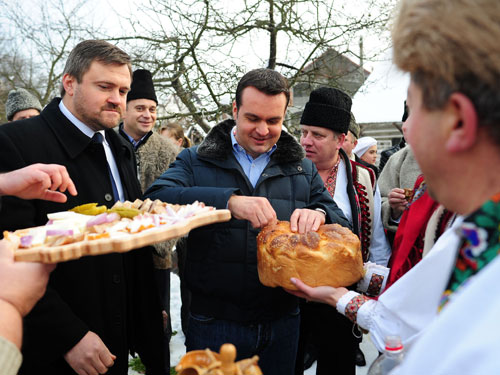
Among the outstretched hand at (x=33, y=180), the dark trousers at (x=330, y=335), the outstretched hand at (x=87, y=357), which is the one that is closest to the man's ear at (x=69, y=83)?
the outstretched hand at (x=33, y=180)

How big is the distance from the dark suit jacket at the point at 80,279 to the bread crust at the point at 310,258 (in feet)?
2.87

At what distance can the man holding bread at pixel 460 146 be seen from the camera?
693mm

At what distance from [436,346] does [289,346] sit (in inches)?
79.6

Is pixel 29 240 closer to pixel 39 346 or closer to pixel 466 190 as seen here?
pixel 39 346

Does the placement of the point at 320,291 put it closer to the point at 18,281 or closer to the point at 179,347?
the point at 18,281

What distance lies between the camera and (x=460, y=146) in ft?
2.82

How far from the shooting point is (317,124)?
3.46 meters

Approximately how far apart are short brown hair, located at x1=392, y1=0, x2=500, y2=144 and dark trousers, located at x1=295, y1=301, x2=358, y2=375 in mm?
2741

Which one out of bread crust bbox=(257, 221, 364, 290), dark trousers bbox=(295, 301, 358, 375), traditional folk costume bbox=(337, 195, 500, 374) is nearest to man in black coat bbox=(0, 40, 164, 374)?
bread crust bbox=(257, 221, 364, 290)

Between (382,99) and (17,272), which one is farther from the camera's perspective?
(382,99)

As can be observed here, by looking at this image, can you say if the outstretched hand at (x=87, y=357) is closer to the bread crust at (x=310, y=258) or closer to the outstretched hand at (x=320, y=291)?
the bread crust at (x=310, y=258)

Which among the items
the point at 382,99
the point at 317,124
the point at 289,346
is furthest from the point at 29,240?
the point at 382,99

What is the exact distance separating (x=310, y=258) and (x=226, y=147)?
1.00 metres

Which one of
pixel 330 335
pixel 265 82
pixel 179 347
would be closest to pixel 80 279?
pixel 265 82
